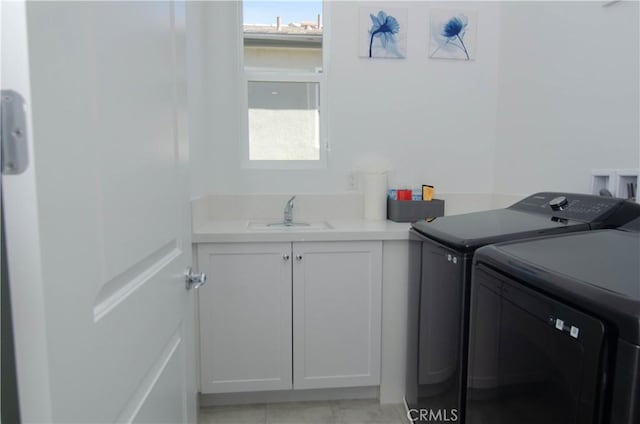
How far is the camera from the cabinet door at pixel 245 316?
6.33 ft

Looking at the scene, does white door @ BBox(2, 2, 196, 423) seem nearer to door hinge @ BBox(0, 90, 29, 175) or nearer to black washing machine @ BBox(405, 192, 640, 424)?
door hinge @ BBox(0, 90, 29, 175)

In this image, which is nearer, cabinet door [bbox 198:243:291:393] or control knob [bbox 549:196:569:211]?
control knob [bbox 549:196:569:211]

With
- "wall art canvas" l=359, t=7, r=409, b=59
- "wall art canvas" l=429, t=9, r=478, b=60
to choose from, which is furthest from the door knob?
"wall art canvas" l=429, t=9, r=478, b=60

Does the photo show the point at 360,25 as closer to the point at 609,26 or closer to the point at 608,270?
the point at 609,26

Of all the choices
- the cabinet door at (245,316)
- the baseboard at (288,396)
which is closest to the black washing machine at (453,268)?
the baseboard at (288,396)

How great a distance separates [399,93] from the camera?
2514mm

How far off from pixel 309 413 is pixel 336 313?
57cm

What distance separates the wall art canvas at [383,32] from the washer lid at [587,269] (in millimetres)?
1779

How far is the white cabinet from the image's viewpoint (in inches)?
76.3

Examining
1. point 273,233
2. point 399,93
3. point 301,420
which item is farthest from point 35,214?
point 399,93

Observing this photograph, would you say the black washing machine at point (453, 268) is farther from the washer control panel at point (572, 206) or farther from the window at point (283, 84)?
the window at point (283, 84)

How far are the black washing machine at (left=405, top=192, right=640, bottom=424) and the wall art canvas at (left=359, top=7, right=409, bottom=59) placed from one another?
1.29 metres

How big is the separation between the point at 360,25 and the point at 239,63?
32.2 inches

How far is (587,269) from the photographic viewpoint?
800 mm
